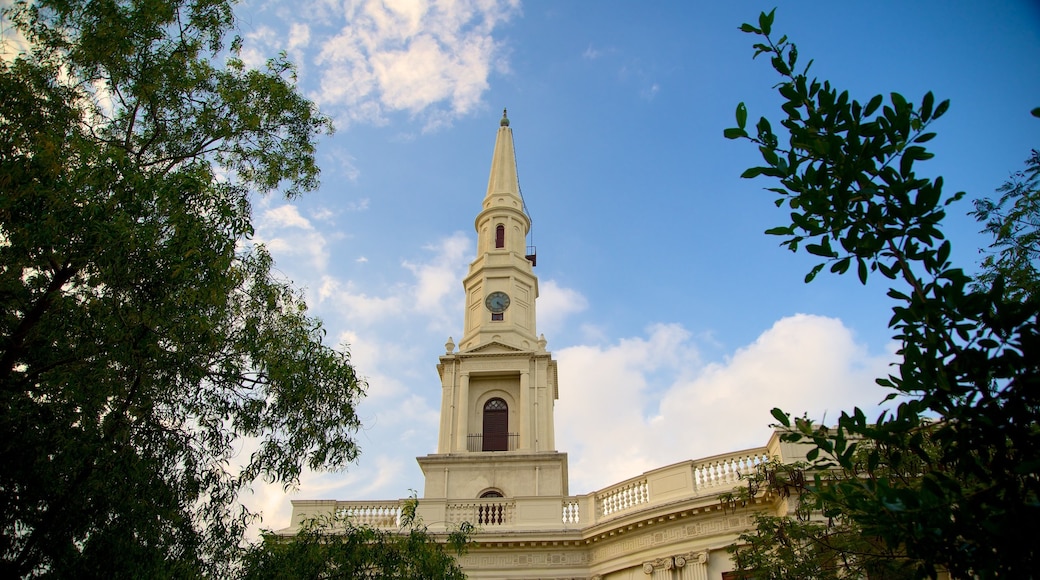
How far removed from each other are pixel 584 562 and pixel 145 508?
50.8ft

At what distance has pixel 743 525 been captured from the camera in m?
19.3

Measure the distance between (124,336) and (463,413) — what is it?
22.2 m

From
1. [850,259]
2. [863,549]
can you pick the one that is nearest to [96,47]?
[850,259]

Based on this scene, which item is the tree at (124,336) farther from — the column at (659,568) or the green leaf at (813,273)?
the column at (659,568)

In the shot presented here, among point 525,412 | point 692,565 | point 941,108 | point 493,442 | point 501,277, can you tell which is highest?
point 501,277

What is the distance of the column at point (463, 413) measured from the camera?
30047 millimetres

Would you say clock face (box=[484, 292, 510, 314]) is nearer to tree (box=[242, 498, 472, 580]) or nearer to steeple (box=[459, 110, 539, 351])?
steeple (box=[459, 110, 539, 351])

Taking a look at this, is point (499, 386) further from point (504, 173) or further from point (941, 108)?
point (941, 108)

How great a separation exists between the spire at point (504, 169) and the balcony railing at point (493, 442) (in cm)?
1272

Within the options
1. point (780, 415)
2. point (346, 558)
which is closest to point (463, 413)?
point (346, 558)

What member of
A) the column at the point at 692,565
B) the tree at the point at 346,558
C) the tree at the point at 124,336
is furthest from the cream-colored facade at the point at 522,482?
the tree at the point at 124,336

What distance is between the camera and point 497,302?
1337 inches

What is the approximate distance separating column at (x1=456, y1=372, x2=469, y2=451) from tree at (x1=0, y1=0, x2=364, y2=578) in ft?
62.0

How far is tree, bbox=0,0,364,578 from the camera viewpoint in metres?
9.08
